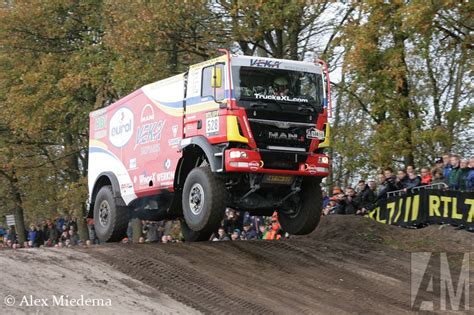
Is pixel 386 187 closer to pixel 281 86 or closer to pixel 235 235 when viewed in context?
pixel 235 235

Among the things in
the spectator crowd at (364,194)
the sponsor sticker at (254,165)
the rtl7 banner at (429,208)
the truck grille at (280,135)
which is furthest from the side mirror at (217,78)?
the rtl7 banner at (429,208)

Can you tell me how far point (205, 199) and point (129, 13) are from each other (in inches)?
479

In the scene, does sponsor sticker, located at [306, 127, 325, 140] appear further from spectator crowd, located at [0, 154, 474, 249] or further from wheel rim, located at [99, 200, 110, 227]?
wheel rim, located at [99, 200, 110, 227]

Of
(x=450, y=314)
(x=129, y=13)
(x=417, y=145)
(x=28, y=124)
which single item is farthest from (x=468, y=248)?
(x=28, y=124)

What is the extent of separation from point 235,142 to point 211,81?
1.30m

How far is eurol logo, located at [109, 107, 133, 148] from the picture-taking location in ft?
56.3

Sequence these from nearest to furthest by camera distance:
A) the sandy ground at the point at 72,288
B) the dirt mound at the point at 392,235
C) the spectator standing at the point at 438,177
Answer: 1. the sandy ground at the point at 72,288
2. the dirt mound at the point at 392,235
3. the spectator standing at the point at 438,177

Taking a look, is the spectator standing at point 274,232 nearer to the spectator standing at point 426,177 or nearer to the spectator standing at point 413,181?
the spectator standing at point 413,181

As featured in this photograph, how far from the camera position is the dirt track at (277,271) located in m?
11.1

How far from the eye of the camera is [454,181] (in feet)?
54.8

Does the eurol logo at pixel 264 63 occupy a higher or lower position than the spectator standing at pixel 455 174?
higher

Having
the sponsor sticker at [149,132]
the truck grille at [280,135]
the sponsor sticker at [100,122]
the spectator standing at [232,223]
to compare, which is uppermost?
the sponsor sticker at [100,122]

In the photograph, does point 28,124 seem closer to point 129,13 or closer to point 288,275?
point 129,13

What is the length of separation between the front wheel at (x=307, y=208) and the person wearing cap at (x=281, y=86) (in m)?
1.90
